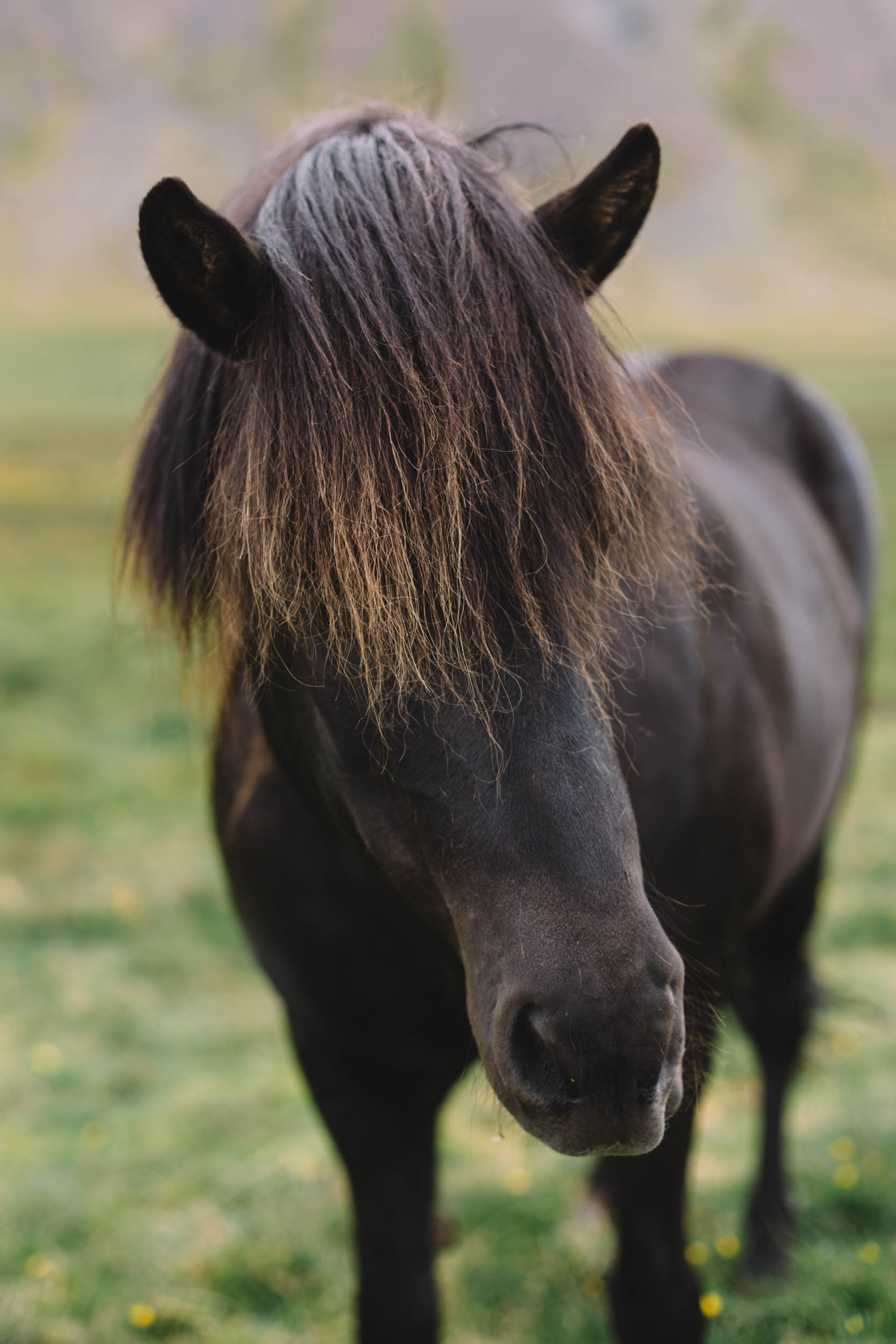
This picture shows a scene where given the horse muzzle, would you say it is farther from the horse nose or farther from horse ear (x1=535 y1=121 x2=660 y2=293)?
horse ear (x1=535 y1=121 x2=660 y2=293)

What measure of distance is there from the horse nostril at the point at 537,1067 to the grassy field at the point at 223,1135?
10.2 inches

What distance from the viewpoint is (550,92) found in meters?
50.4

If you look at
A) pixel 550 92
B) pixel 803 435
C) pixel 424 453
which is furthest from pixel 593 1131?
pixel 550 92

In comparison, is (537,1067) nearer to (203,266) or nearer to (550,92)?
(203,266)

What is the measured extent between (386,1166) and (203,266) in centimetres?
163

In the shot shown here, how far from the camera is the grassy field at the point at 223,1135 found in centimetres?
275

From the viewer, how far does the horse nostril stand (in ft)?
3.76

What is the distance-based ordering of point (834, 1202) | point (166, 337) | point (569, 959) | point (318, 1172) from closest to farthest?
point (569, 959)
point (166, 337)
point (834, 1202)
point (318, 1172)

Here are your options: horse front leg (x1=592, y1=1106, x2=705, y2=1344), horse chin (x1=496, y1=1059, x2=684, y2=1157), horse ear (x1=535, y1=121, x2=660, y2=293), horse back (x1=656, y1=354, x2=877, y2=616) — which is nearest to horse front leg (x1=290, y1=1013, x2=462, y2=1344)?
horse front leg (x1=592, y1=1106, x2=705, y2=1344)

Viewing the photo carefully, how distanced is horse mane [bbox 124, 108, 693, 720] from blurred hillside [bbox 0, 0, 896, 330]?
52.9m

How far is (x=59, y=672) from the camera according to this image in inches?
352

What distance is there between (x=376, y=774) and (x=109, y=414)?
2742 cm

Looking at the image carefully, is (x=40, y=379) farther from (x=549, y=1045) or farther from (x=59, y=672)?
(x=549, y=1045)

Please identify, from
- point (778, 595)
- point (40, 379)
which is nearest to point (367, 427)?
point (778, 595)
